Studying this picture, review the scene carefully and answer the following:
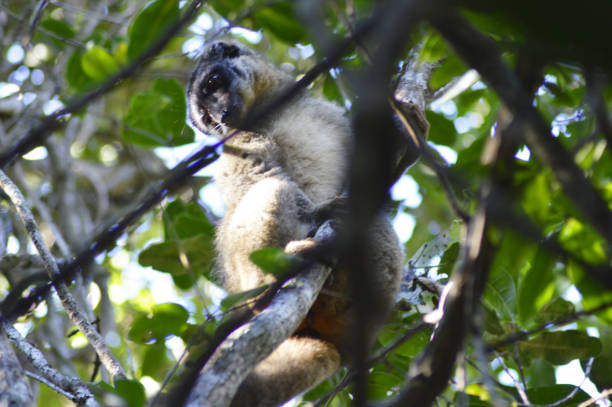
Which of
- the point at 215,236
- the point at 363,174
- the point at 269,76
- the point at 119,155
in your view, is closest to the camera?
the point at 363,174

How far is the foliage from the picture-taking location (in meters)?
1.72

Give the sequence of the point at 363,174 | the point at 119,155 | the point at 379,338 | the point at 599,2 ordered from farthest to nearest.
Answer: the point at 119,155, the point at 379,338, the point at 599,2, the point at 363,174

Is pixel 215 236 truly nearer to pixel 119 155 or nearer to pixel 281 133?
pixel 281 133

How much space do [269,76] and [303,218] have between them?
1931mm

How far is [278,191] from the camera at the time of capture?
395 cm

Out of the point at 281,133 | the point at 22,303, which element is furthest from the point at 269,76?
the point at 22,303

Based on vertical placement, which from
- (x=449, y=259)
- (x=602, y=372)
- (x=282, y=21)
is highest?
(x=282, y=21)

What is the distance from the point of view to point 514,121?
58.1 inches

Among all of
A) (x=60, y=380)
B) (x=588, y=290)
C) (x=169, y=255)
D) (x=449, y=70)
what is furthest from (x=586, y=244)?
(x=169, y=255)

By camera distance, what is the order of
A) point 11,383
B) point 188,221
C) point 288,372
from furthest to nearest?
point 188,221 < point 288,372 < point 11,383

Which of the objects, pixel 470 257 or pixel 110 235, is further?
pixel 110 235

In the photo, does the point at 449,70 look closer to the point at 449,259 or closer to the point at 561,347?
the point at 449,259

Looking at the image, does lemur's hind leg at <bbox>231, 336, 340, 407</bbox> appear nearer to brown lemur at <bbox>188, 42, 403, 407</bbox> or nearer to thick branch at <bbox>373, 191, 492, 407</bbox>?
brown lemur at <bbox>188, 42, 403, 407</bbox>

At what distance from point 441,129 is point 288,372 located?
6.12ft
